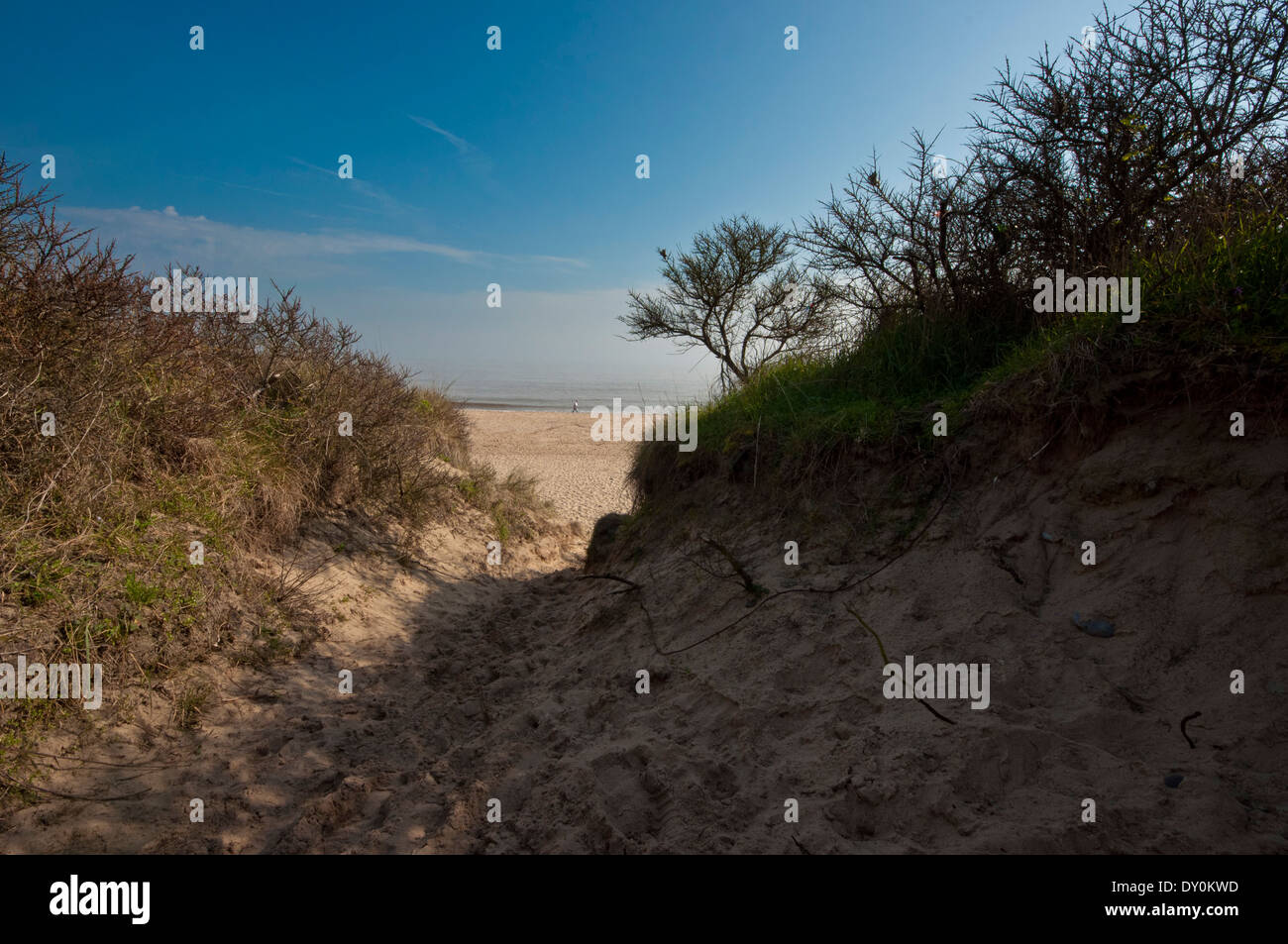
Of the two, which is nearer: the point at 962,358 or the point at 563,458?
the point at 962,358

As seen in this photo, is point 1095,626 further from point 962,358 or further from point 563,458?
point 563,458

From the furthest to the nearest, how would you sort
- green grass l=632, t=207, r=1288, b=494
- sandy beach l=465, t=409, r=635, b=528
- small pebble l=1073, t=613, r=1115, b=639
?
sandy beach l=465, t=409, r=635, b=528
green grass l=632, t=207, r=1288, b=494
small pebble l=1073, t=613, r=1115, b=639

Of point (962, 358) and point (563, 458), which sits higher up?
point (962, 358)

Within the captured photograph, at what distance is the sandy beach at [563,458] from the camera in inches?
515

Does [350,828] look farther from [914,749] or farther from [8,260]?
[8,260]

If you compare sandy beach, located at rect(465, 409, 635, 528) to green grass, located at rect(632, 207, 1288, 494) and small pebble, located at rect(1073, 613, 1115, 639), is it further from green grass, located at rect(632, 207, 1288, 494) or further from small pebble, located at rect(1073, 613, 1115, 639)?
small pebble, located at rect(1073, 613, 1115, 639)

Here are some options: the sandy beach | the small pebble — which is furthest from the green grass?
the sandy beach

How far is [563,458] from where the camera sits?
19391mm

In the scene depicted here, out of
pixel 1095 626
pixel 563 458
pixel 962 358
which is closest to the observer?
pixel 1095 626

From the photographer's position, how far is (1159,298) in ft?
11.5

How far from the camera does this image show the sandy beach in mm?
13070

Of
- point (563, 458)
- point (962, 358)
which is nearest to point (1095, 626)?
point (962, 358)

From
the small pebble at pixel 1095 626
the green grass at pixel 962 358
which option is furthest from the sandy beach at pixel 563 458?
the small pebble at pixel 1095 626
